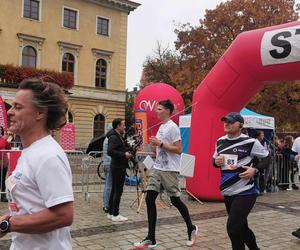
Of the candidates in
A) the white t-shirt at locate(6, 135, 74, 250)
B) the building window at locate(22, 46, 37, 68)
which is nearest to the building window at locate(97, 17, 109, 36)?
the building window at locate(22, 46, 37, 68)

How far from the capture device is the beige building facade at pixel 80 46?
31.7m

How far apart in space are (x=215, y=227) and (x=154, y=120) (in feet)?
36.0

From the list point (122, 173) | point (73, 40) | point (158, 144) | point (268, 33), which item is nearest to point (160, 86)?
point (268, 33)

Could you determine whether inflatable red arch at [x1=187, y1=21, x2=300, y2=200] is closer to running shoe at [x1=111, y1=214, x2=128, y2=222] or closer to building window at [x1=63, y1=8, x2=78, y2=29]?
running shoe at [x1=111, y1=214, x2=128, y2=222]

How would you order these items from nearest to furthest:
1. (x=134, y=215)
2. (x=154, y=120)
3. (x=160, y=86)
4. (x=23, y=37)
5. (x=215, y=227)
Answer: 1. (x=215, y=227)
2. (x=134, y=215)
3. (x=154, y=120)
4. (x=160, y=86)
5. (x=23, y=37)

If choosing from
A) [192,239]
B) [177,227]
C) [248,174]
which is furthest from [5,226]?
[177,227]

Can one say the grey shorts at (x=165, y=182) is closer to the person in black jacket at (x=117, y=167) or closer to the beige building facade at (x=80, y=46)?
the person in black jacket at (x=117, y=167)

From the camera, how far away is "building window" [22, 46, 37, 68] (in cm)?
3228

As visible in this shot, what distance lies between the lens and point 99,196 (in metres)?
10.4

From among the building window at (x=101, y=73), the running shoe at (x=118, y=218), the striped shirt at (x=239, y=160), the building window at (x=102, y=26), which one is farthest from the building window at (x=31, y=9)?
the striped shirt at (x=239, y=160)

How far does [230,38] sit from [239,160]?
26420mm

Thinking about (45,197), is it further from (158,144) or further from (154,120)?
(154,120)

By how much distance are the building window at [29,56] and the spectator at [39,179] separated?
3143 centimetres

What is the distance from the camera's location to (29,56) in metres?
32.6
